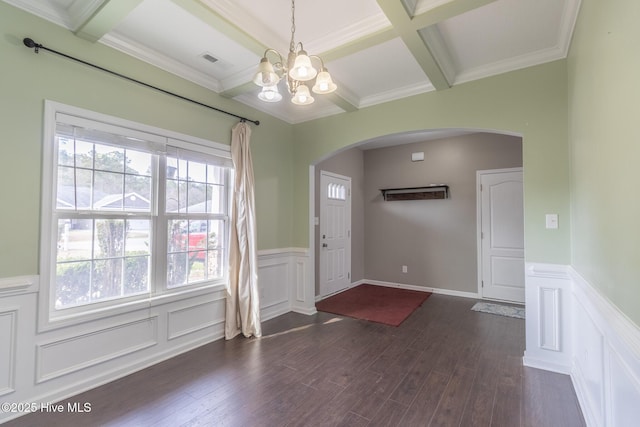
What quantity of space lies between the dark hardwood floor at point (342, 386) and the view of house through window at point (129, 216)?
0.78 metres

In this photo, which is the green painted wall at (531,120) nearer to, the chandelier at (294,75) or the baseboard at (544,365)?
the baseboard at (544,365)

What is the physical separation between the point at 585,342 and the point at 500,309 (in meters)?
2.39

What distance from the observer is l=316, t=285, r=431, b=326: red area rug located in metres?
3.93

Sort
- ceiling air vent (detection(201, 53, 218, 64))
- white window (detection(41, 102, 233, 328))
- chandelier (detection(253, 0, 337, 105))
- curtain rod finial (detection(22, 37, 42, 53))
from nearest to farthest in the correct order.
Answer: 1. chandelier (detection(253, 0, 337, 105))
2. curtain rod finial (detection(22, 37, 42, 53))
3. white window (detection(41, 102, 233, 328))
4. ceiling air vent (detection(201, 53, 218, 64))

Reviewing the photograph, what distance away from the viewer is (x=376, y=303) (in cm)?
452

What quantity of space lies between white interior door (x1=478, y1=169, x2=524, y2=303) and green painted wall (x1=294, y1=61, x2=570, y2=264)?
2.18 metres

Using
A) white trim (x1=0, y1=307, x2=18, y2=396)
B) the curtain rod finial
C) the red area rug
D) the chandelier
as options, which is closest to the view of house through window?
Answer: white trim (x1=0, y1=307, x2=18, y2=396)

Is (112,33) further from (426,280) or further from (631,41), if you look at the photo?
(426,280)

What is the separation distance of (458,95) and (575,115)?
1079 millimetres

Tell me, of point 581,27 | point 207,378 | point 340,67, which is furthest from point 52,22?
point 581,27

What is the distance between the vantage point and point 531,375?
2.45 meters

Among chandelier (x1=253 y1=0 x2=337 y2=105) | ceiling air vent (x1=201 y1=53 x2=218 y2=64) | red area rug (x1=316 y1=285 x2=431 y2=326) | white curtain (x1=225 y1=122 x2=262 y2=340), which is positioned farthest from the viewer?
red area rug (x1=316 y1=285 x2=431 y2=326)

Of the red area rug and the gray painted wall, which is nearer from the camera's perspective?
the red area rug

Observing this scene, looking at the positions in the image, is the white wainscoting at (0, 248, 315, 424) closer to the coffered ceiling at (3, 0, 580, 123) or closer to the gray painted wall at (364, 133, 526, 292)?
the coffered ceiling at (3, 0, 580, 123)
